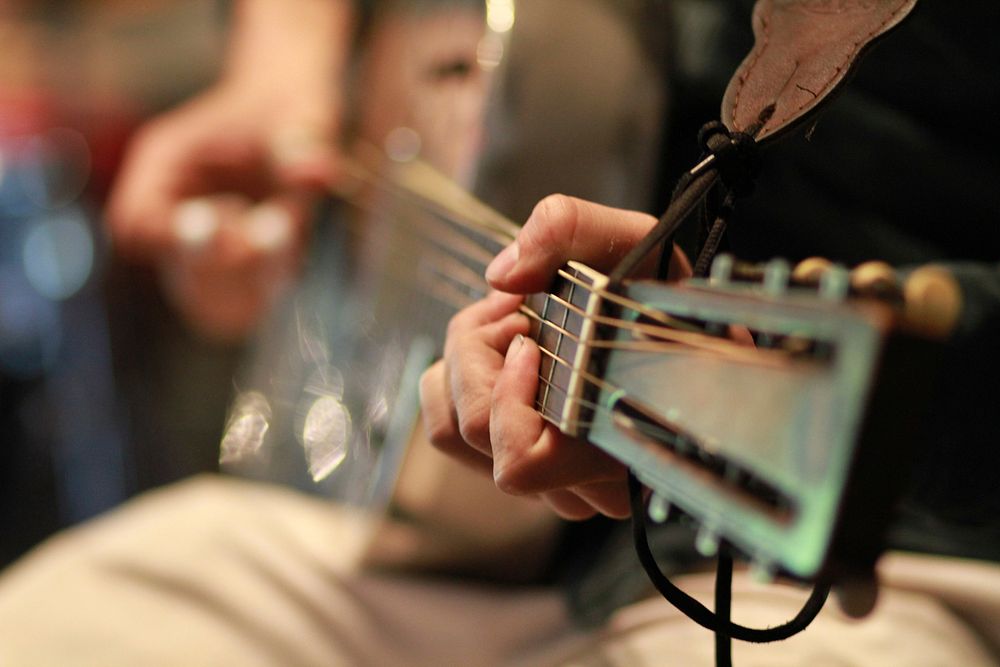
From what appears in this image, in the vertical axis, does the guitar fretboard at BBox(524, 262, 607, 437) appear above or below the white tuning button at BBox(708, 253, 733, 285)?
below

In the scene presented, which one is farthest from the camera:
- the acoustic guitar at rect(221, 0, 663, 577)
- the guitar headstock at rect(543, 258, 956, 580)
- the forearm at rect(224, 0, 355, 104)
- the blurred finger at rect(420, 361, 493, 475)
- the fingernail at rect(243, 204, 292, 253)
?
the forearm at rect(224, 0, 355, 104)

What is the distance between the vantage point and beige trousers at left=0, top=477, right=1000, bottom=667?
1.44 ft

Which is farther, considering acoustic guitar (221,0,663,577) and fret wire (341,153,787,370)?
acoustic guitar (221,0,663,577)

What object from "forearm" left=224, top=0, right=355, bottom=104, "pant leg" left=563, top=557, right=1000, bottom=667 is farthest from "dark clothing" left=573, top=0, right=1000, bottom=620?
"forearm" left=224, top=0, right=355, bottom=104

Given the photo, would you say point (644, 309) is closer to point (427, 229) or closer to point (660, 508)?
point (660, 508)

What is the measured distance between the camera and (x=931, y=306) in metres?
0.18

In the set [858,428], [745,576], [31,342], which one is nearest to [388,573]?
[745,576]

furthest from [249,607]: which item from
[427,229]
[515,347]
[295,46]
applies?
[295,46]

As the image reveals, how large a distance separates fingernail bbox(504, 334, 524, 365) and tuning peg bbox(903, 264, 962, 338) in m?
0.17

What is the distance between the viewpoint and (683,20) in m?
0.58

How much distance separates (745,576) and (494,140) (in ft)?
1.19

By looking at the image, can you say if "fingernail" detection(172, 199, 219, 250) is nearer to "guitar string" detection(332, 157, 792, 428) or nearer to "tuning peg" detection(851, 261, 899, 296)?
"guitar string" detection(332, 157, 792, 428)

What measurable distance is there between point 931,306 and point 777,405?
46mm

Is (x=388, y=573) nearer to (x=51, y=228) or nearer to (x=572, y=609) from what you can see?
(x=572, y=609)
